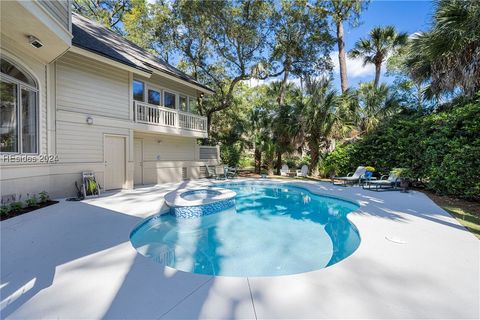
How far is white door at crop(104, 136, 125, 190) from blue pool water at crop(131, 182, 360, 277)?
15.0 ft

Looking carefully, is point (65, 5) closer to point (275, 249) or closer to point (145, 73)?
point (145, 73)

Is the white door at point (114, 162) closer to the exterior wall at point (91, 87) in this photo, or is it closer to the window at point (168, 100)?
the exterior wall at point (91, 87)

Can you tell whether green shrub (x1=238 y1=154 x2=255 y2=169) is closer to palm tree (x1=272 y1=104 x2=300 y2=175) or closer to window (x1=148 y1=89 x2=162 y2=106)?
palm tree (x1=272 y1=104 x2=300 y2=175)

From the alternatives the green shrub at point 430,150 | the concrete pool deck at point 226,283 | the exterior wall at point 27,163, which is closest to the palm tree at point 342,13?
the green shrub at point 430,150

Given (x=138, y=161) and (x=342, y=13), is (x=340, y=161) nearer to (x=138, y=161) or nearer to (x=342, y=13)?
(x=342, y=13)

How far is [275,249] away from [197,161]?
11135mm

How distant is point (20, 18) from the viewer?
5.17m

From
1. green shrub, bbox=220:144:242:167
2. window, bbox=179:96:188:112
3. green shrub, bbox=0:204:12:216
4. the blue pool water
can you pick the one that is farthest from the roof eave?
green shrub, bbox=220:144:242:167

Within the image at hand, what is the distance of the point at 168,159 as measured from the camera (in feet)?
46.1

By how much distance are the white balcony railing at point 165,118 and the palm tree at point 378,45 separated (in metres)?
15.6

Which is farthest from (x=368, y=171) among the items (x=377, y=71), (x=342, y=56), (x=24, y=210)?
(x=24, y=210)

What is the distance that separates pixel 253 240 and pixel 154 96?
10.6m

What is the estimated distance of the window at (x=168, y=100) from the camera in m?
13.9

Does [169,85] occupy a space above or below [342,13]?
below
